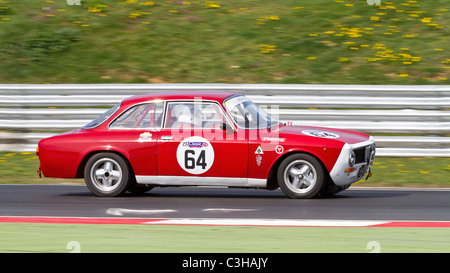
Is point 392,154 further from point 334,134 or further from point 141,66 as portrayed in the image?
point 141,66

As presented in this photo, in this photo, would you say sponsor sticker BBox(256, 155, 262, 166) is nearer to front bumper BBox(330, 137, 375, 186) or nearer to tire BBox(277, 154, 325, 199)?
tire BBox(277, 154, 325, 199)

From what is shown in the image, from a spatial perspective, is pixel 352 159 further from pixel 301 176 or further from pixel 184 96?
pixel 184 96

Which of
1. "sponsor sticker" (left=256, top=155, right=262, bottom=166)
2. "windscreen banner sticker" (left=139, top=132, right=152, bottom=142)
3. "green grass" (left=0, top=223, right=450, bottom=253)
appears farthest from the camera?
"windscreen banner sticker" (left=139, top=132, right=152, bottom=142)

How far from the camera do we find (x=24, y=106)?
41.7 ft

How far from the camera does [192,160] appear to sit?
8.50m

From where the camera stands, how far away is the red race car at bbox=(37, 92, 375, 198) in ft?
27.2

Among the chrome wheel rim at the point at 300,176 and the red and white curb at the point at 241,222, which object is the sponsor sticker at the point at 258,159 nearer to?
the chrome wheel rim at the point at 300,176

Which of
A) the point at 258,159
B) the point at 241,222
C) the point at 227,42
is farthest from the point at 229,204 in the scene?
the point at 227,42

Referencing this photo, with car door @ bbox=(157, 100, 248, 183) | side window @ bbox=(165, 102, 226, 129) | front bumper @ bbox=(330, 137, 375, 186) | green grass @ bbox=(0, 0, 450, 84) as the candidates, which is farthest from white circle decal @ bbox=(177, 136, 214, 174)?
green grass @ bbox=(0, 0, 450, 84)

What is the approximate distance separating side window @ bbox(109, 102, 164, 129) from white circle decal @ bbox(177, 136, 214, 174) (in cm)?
53

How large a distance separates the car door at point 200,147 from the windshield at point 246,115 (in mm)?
141

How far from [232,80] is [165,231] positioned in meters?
8.38

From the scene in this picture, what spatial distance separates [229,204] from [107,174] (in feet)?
5.52
